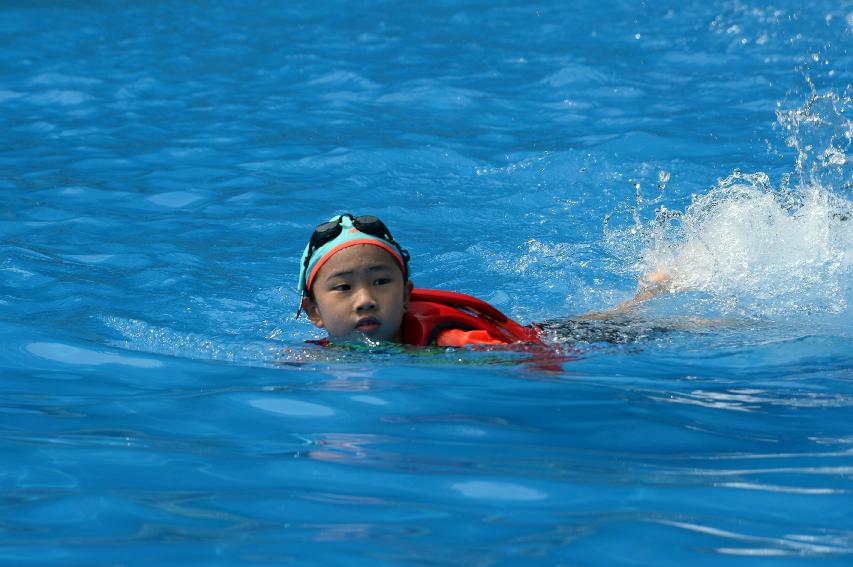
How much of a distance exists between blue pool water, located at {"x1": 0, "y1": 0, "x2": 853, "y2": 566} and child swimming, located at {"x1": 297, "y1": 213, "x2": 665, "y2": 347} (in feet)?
0.64

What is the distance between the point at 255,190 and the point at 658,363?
455 centimetres

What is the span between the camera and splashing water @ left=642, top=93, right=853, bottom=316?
6195 millimetres

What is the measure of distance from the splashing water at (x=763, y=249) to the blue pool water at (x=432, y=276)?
3 cm

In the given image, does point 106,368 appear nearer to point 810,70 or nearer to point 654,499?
point 654,499

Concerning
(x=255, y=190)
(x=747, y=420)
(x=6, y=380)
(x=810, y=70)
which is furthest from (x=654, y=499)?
(x=810, y=70)

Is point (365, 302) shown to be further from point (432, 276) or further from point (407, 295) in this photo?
point (432, 276)

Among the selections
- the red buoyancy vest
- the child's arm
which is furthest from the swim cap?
the child's arm

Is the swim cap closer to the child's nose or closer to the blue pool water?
the child's nose

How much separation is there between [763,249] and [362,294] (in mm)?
2710

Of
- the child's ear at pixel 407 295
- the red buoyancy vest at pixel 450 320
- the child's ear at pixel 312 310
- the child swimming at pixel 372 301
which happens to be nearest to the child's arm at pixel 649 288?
the red buoyancy vest at pixel 450 320

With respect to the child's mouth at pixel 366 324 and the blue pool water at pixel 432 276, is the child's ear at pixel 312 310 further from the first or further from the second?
the child's mouth at pixel 366 324

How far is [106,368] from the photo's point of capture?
4703 mm

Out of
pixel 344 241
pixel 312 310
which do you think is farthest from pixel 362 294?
pixel 312 310

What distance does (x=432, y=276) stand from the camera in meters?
7.25
